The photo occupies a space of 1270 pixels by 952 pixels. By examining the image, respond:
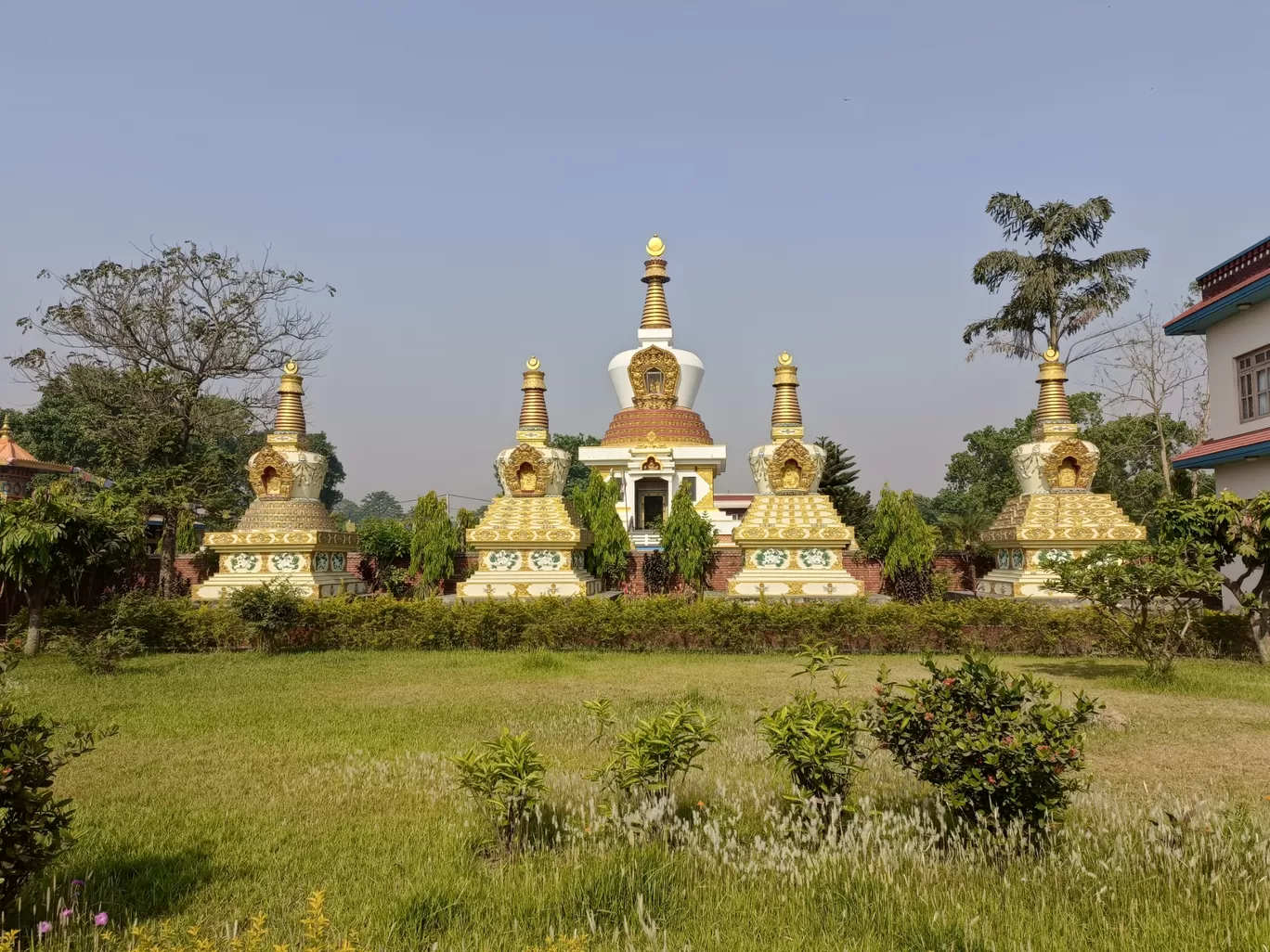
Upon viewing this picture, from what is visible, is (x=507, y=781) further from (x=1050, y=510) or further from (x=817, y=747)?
(x=1050, y=510)

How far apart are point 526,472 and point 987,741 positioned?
17.2 m

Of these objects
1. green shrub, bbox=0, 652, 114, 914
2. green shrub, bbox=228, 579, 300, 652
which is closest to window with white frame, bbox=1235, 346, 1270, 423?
green shrub, bbox=228, 579, 300, 652

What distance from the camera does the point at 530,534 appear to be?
1991 cm

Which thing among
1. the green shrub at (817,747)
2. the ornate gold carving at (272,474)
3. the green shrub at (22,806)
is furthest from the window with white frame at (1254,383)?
the ornate gold carving at (272,474)

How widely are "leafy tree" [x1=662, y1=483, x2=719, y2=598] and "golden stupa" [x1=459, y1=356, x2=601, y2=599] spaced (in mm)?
2201

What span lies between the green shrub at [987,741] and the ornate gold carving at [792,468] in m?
15.9

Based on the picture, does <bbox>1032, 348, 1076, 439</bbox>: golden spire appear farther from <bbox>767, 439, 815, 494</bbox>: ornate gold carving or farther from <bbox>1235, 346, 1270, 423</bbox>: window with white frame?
<bbox>767, 439, 815, 494</bbox>: ornate gold carving

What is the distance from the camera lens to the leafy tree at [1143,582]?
11.2 metres

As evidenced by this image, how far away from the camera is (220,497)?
21.9 m

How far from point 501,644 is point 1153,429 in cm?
3072

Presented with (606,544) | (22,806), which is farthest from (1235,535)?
(22,806)

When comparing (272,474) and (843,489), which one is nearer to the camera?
(272,474)

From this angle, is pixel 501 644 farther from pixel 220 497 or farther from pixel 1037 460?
pixel 1037 460

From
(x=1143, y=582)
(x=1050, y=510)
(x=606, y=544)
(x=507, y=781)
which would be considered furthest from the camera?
(x=606, y=544)
